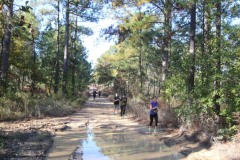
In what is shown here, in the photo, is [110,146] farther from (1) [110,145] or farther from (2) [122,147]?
(2) [122,147]

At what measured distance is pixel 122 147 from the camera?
11.5 metres

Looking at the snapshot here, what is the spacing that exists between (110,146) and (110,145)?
219mm

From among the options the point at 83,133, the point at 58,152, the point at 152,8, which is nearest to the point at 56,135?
the point at 83,133

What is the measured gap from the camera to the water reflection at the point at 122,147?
10.1m

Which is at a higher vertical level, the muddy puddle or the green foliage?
the green foliage

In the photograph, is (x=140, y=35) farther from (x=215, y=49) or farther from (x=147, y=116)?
Answer: (x=215, y=49)

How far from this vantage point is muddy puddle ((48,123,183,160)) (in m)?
10.1

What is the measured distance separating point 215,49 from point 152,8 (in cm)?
1025

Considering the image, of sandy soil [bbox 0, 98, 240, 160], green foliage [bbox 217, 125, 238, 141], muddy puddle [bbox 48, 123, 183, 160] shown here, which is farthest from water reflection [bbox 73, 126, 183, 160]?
green foliage [bbox 217, 125, 238, 141]

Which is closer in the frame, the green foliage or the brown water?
the brown water

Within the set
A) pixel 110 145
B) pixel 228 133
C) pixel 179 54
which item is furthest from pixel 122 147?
pixel 179 54

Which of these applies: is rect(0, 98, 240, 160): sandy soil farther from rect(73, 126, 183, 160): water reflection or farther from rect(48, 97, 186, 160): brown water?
rect(73, 126, 183, 160): water reflection

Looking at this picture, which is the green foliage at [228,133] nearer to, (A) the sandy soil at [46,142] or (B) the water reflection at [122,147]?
(A) the sandy soil at [46,142]

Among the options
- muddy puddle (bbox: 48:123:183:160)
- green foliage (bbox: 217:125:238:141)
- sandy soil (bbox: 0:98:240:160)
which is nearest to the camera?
sandy soil (bbox: 0:98:240:160)
